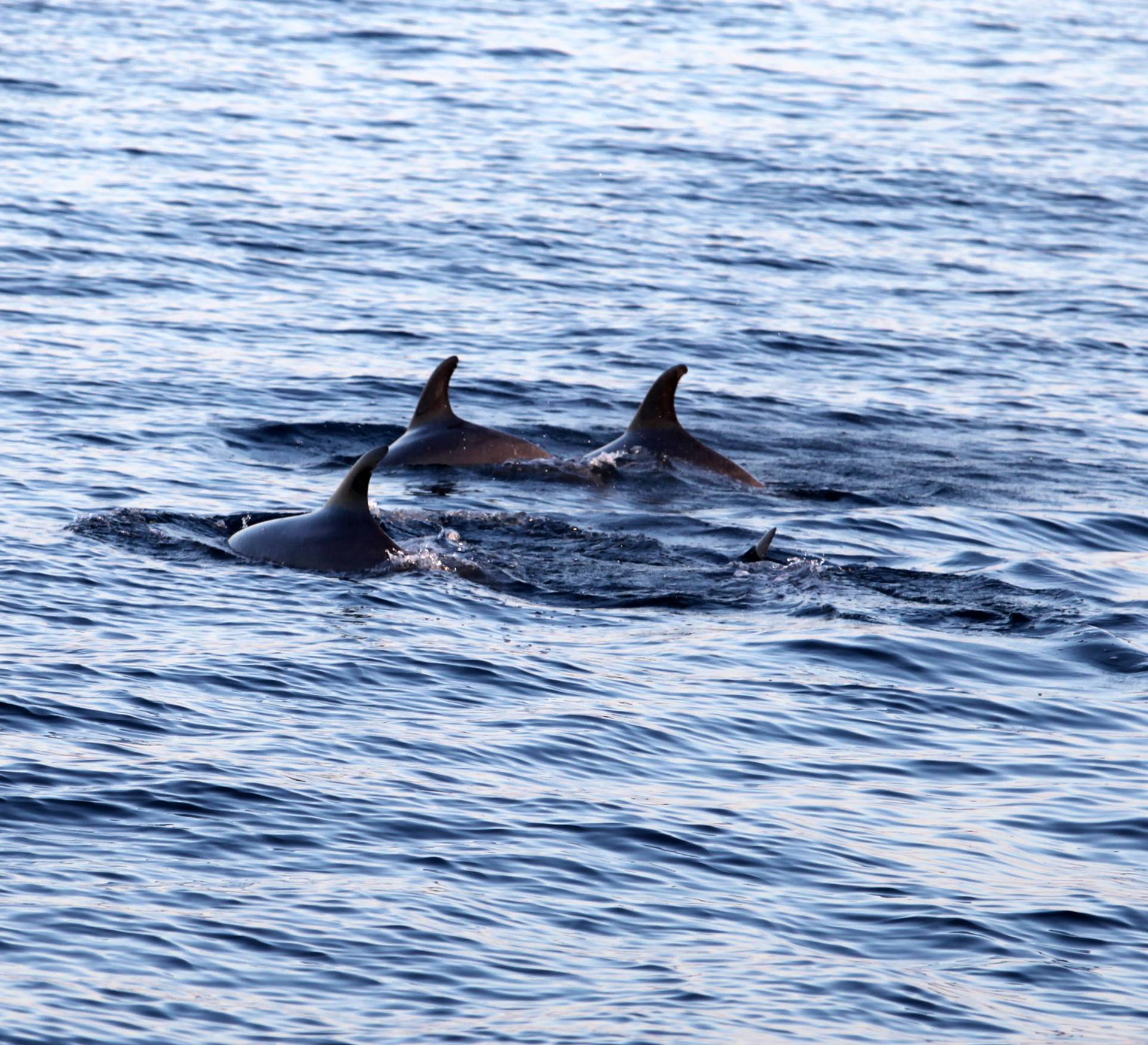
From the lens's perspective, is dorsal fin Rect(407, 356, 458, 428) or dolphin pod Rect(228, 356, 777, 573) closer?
dolphin pod Rect(228, 356, 777, 573)

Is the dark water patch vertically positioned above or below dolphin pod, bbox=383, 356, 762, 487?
above

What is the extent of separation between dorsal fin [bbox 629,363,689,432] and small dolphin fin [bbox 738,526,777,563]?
3177 millimetres

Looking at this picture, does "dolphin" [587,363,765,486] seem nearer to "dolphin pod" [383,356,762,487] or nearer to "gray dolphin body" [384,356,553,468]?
"dolphin pod" [383,356,762,487]

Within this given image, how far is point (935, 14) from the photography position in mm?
54844

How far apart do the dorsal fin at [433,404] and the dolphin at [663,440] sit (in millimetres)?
1351

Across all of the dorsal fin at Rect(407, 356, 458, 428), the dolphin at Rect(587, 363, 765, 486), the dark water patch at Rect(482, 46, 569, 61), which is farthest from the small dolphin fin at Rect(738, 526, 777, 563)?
the dark water patch at Rect(482, 46, 569, 61)

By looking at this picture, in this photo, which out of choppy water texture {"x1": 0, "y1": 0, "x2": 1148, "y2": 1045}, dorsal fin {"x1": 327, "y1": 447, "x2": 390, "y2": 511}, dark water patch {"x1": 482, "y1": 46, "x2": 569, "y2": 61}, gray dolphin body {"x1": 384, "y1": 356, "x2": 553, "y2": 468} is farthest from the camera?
dark water patch {"x1": 482, "y1": 46, "x2": 569, "y2": 61}

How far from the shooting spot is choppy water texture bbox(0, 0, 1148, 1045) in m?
8.35

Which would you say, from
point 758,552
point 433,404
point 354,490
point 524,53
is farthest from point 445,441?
point 524,53

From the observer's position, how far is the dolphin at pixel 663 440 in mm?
17859

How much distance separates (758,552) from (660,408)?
11.6 feet

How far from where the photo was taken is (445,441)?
1770 cm

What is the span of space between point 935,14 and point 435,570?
4458 centimetres

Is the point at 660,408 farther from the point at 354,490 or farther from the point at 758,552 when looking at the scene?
the point at 354,490
